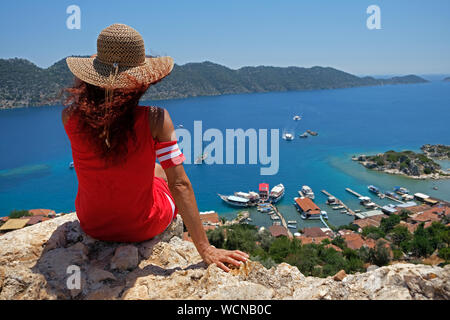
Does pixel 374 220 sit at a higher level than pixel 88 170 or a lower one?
lower

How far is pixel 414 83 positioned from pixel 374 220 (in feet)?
494

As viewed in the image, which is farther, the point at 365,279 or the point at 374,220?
the point at 374,220

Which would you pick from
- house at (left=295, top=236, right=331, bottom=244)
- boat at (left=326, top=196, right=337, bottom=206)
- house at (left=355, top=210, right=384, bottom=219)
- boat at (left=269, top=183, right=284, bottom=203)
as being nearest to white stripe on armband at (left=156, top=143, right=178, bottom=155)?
house at (left=295, top=236, right=331, bottom=244)

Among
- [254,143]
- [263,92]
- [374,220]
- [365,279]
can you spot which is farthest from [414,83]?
[365,279]

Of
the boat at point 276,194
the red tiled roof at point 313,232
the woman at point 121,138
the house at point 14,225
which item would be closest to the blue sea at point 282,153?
the boat at point 276,194

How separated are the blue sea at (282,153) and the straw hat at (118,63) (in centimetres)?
1752

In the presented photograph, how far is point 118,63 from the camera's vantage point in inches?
46.3

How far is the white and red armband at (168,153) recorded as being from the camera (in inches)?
48.8

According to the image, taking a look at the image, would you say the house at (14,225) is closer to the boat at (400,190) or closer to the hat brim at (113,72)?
the hat brim at (113,72)

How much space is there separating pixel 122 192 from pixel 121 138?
11.9 inches

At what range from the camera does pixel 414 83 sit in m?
138

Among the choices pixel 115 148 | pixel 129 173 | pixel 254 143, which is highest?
pixel 115 148

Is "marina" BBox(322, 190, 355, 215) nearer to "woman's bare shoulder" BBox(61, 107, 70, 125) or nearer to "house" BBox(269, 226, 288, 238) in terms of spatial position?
"house" BBox(269, 226, 288, 238)
